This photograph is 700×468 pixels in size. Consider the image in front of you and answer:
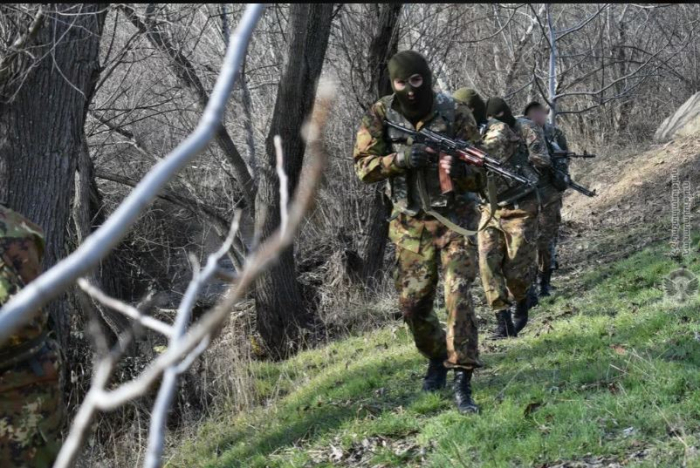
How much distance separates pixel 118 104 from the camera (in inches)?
490

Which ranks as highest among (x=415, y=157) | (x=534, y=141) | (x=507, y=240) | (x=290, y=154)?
(x=290, y=154)

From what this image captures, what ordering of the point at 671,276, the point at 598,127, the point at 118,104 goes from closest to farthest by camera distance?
the point at 671,276 < the point at 118,104 < the point at 598,127

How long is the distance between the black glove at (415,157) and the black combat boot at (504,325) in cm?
306

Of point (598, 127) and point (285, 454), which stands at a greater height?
point (598, 127)

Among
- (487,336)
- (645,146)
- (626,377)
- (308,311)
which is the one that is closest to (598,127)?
(645,146)

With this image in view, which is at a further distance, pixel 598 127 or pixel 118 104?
pixel 598 127

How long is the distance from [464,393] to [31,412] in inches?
108

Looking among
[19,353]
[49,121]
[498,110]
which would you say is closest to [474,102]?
[498,110]

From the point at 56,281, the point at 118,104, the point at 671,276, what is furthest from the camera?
the point at 118,104

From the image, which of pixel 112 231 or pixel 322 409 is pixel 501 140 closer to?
pixel 322 409

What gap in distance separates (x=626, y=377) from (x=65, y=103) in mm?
4012

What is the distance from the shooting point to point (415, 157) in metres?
5.76

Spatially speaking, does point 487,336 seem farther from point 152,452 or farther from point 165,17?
point 152,452

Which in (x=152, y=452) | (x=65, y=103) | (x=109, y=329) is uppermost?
(x=65, y=103)
